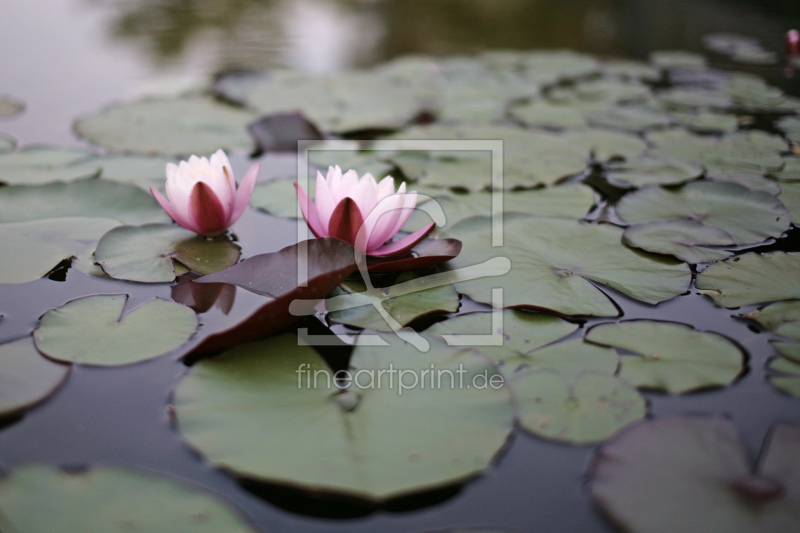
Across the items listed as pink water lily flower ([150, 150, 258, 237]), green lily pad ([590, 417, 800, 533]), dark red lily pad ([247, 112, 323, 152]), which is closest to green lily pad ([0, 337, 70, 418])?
pink water lily flower ([150, 150, 258, 237])

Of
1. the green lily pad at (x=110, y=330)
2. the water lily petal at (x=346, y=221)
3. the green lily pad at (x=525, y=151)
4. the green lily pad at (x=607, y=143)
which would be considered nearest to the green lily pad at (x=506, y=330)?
the water lily petal at (x=346, y=221)

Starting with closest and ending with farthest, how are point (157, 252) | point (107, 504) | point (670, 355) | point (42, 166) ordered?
point (107, 504), point (670, 355), point (157, 252), point (42, 166)

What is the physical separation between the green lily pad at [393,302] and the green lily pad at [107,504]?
453 millimetres

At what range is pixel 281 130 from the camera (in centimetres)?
212

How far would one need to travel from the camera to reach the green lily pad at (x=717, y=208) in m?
1.46

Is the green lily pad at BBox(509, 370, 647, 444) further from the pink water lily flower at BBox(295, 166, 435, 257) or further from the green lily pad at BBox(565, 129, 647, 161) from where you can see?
the green lily pad at BBox(565, 129, 647, 161)

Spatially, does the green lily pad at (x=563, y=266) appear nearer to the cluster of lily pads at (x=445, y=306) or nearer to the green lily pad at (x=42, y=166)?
the cluster of lily pads at (x=445, y=306)

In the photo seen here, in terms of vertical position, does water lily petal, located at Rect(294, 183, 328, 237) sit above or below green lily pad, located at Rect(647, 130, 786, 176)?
below

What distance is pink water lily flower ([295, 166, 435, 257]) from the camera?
1.19 m

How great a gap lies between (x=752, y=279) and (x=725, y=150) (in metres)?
0.99

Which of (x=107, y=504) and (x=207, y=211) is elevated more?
(x=207, y=211)

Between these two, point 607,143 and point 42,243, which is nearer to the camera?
point 42,243

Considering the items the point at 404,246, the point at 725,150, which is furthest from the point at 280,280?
the point at 725,150

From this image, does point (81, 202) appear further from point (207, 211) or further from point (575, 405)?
point (575, 405)
